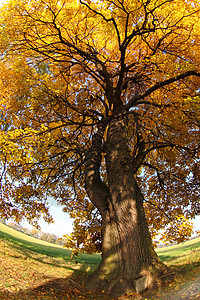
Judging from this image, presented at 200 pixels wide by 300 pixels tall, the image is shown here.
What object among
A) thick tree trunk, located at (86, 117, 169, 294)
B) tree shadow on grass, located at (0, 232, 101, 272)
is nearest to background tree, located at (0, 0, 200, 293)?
thick tree trunk, located at (86, 117, 169, 294)

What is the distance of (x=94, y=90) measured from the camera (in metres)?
8.40

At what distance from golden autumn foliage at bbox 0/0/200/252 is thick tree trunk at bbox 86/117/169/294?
2.71 ft

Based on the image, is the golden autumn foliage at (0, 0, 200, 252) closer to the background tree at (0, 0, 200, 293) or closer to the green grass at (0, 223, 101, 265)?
the background tree at (0, 0, 200, 293)

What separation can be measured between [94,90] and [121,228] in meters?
6.11

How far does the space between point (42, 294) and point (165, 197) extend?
6032 mm

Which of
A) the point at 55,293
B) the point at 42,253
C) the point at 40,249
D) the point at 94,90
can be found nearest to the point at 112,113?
the point at 94,90

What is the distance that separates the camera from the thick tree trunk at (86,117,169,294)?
3500mm

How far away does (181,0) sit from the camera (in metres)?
5.20

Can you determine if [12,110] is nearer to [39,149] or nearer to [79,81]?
[39,149]

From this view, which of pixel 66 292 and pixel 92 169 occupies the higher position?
pixel 92 169

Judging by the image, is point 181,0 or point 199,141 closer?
point 181,0

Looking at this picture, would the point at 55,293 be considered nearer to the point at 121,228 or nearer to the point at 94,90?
the point at 121,228

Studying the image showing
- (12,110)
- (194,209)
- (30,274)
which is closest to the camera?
(30,274)

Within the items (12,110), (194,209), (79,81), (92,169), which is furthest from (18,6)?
(194,209)
